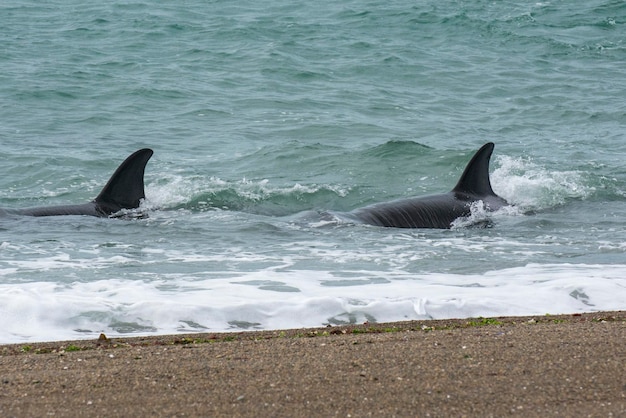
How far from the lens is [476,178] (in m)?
12.8

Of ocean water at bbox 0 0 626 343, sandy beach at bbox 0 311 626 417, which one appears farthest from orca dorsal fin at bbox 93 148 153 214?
sandy beach at bbox 0 311 626 417

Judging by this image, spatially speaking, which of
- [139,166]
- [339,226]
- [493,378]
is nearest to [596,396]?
[493,378]

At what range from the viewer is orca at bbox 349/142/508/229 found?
11672 millimetres

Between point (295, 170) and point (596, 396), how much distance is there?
40.5ft

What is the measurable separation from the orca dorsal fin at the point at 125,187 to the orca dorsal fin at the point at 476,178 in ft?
13.1

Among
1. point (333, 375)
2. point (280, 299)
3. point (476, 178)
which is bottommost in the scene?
point (476, 178)

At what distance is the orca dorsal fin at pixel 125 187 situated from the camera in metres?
12.5

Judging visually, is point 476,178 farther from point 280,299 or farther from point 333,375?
point 333,375

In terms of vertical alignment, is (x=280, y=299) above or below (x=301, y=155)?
above

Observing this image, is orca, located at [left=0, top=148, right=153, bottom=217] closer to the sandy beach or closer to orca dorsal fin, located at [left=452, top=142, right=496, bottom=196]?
orca dorsal fin, located at [left=452, top=142, right=496, bottom=196]

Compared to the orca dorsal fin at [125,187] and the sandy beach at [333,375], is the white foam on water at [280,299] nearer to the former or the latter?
the sandy beach at [333,375]

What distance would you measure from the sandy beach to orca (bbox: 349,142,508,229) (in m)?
5.35

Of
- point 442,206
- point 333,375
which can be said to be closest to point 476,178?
point 442,206

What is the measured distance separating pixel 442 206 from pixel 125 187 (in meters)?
3.94
